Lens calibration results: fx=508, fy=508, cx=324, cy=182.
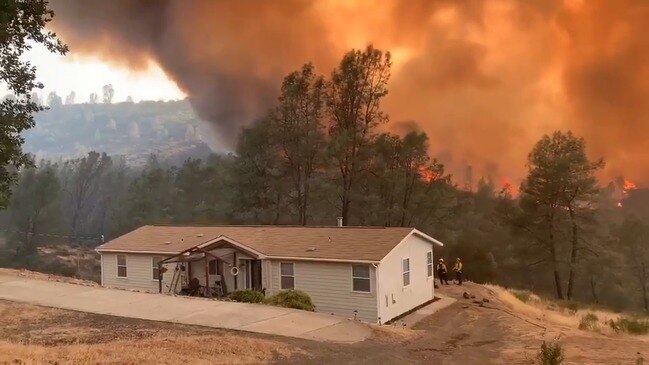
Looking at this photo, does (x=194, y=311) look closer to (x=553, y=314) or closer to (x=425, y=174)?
(x=553, y=314)

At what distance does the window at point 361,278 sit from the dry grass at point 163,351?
901 centimetres

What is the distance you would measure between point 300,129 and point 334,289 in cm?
2054

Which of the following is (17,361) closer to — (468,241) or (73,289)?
(73,289)

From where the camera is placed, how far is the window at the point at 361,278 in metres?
20.3

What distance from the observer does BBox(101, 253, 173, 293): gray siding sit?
26172mm

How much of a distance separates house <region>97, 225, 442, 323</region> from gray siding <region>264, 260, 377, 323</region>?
0.13 feet

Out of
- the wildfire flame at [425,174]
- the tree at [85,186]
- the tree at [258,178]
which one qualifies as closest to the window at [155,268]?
the tree at [258,178]

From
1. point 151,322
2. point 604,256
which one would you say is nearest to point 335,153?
point 604,256

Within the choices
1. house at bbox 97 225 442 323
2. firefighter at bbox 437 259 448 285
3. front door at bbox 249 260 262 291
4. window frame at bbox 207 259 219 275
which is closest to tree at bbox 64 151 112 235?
house at bbox 97 225 442 323

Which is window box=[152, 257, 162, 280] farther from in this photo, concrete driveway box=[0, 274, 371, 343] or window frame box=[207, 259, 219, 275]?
concrete driveway box=[0, 274, 371, 343]

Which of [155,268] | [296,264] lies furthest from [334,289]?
[155,268]

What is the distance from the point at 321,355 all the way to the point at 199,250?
552 inches

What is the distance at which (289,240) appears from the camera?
24312mm

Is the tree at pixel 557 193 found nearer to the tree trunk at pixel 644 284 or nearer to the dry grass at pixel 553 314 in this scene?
the tree trunk at pixel 644 284
